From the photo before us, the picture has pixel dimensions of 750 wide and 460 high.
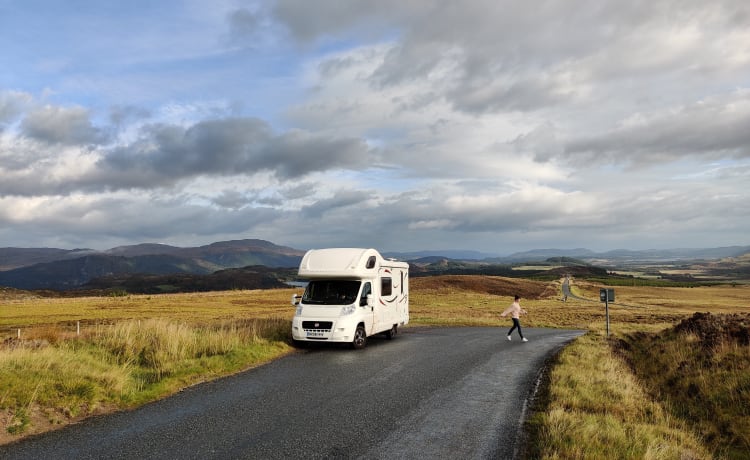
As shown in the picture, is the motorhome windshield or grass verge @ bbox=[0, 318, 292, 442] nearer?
grass verge @ bbox=[0, 318, 292, 442]

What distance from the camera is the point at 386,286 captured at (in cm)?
1934

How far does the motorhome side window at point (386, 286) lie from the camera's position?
18891 millimetres

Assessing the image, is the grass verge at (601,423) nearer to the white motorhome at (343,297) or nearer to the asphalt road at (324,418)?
the asphalt road at (324,418)

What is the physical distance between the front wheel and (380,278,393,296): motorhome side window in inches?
84.8

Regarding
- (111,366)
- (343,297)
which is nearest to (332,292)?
(343,297)

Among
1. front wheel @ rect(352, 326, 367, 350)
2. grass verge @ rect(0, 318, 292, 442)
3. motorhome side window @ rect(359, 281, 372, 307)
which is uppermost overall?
motorhome side window @ rect(359, 281, 372, 307)

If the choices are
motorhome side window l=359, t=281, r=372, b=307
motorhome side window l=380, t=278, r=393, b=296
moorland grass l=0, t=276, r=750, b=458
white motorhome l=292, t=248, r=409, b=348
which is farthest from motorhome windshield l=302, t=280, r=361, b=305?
moorland grass l=0, t=276, r=750, b=458

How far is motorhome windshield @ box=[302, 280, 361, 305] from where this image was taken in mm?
17125

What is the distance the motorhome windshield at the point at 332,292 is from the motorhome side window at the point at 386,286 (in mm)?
1627

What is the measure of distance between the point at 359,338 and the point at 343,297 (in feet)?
4.90

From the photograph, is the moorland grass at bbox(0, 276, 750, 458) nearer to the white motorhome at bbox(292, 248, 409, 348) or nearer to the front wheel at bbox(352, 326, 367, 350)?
the white motorhome at bbox(292, 248, 409, 348)

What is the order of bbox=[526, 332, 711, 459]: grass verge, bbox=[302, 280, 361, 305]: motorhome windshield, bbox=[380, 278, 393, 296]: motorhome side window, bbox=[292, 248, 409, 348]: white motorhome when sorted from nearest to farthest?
bbox=[526, 332, 711, 459]: grass verge → bbox=[292, 248, 409, 348]: white motorhome → bbox=[302, 280, 361, 305]: motorhome windshield → bbox=[380, 278, 393, 296]: motorhome side window

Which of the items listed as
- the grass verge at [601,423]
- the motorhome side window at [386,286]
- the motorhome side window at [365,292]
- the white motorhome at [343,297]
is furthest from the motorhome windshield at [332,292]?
the grass verge at [601,423]

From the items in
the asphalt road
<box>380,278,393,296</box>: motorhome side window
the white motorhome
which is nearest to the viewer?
the asphalt road
